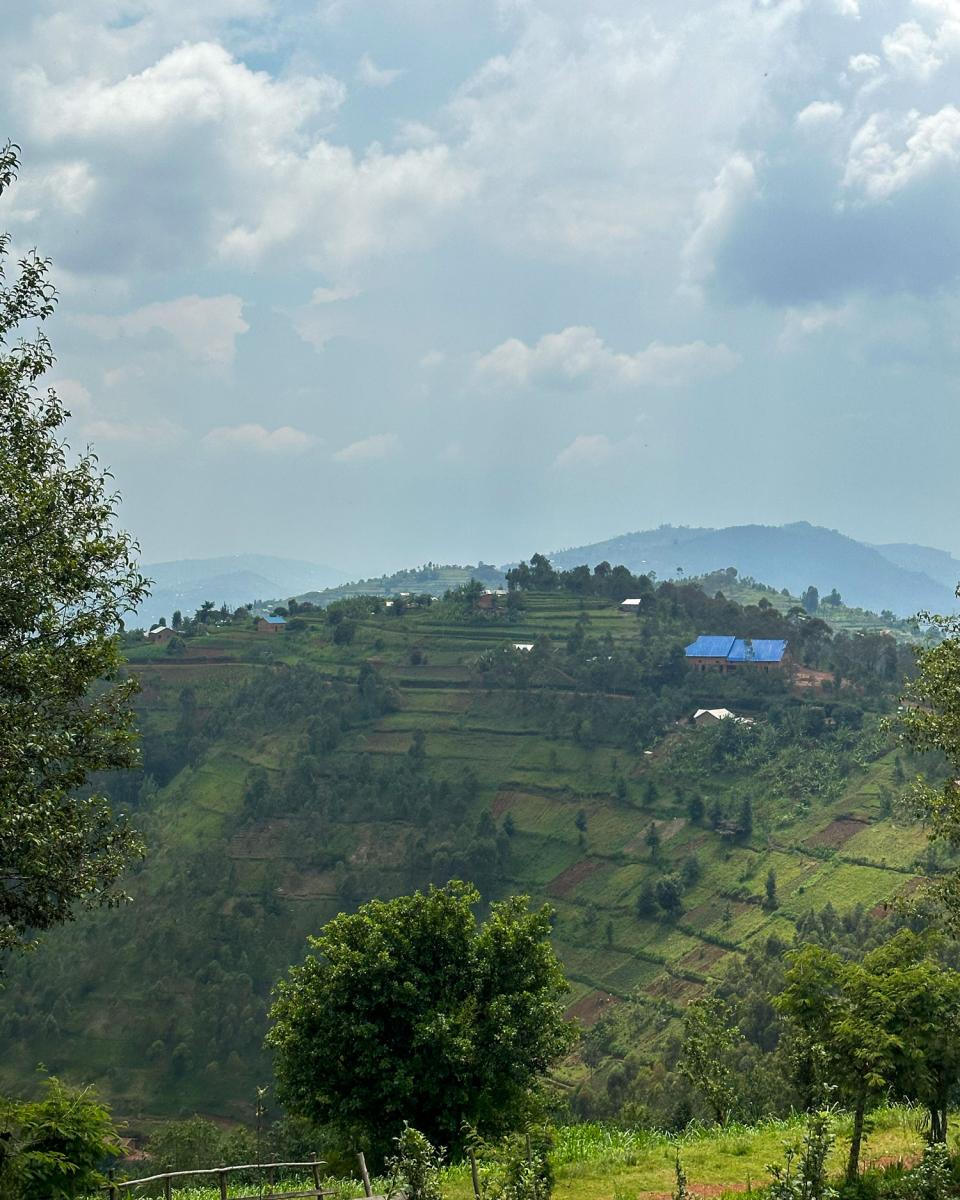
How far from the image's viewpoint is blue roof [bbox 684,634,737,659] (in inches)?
5010

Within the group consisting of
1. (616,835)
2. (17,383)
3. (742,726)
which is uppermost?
(17,383)

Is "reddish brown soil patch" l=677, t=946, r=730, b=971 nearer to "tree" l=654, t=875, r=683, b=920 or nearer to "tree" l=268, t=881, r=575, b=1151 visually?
"tree" l=654, t=875, r=683, b=920

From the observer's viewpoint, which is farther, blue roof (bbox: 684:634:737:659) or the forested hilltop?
blue roof (bbox: 684:634:737:659)

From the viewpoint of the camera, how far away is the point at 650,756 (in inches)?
4503

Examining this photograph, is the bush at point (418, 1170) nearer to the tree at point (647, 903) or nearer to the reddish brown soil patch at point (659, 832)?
the tree at point (647, 903)

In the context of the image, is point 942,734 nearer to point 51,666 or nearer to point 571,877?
point 51,666

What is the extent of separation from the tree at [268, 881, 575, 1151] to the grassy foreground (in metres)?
1.98

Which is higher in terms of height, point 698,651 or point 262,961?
point 698,651

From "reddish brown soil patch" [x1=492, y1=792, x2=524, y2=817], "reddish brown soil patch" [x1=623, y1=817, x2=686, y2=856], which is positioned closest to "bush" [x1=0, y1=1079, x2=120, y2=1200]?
"reddish brown soil patch" [x1=623, y1=817, x2=686, y2=856]

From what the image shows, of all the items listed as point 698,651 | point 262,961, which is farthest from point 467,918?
point 698,651

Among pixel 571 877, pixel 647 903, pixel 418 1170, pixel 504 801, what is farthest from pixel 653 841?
pixel 418 1170

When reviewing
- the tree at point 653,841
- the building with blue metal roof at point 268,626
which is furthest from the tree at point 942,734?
the building with blue metal roof at point 268,626

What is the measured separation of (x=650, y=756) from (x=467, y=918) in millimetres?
93150

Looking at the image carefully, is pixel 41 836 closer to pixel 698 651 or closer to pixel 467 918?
pixel 467 918
